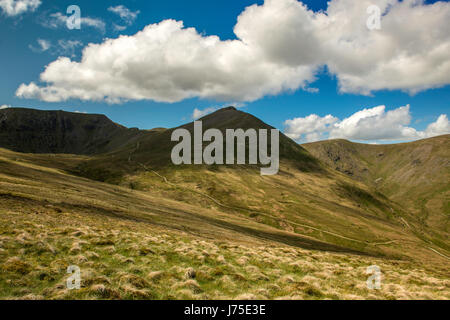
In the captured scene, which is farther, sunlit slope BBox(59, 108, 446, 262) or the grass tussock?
sunlit slope BBox(59, 108, 446, 262)

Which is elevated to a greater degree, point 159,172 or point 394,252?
point 159,172

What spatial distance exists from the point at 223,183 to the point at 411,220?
162m

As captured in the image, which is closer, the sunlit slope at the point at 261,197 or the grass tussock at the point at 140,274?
the grass tussock at the point at 140,274

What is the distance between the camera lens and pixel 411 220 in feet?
631

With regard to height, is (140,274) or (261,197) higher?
(140,274)

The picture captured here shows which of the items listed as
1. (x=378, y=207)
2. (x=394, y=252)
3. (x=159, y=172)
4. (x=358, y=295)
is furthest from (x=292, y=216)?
(x=378, y=207)

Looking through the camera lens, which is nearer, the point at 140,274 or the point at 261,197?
the point at 140,274
